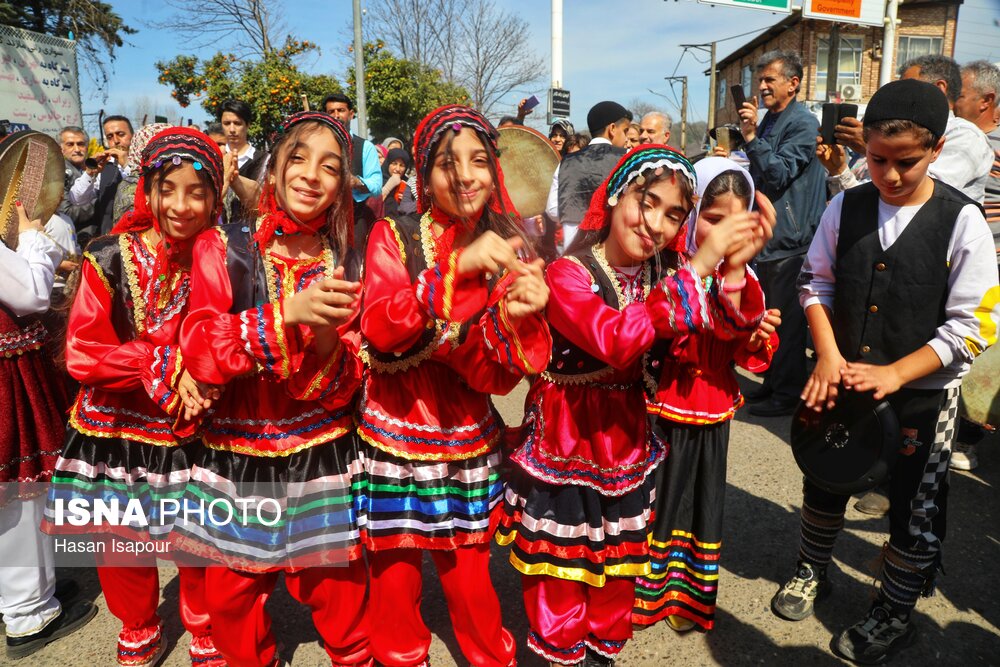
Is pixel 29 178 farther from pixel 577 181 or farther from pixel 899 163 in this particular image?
pixel 577 181

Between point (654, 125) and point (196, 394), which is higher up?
point (654, 125)

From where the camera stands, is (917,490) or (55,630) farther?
(55,630)

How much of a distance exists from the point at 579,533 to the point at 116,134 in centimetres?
612

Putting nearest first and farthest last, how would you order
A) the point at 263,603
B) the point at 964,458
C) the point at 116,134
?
the point at 263,603, the point at 964,458, the point at 116,134

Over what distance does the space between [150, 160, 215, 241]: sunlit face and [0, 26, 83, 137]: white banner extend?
28.6ft

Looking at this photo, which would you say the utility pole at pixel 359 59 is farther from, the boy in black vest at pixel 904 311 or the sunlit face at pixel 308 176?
the boy in black vest at pixel 904 311

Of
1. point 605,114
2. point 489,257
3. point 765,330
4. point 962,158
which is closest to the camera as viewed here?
point 489,257

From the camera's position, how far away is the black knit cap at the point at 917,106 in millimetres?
1936

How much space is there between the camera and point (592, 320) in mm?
1799

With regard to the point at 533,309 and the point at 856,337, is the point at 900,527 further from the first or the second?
the point at 533,309

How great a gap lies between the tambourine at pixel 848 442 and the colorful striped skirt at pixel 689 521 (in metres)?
0.29

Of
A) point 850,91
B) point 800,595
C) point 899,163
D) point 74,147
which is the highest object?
point 850,91

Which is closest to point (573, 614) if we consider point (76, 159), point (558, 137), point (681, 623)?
point (681, 623)

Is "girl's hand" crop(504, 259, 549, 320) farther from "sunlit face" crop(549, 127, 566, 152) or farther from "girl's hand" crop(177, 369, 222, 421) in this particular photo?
"sunlit face" crop(549, 127, 566, 152)
